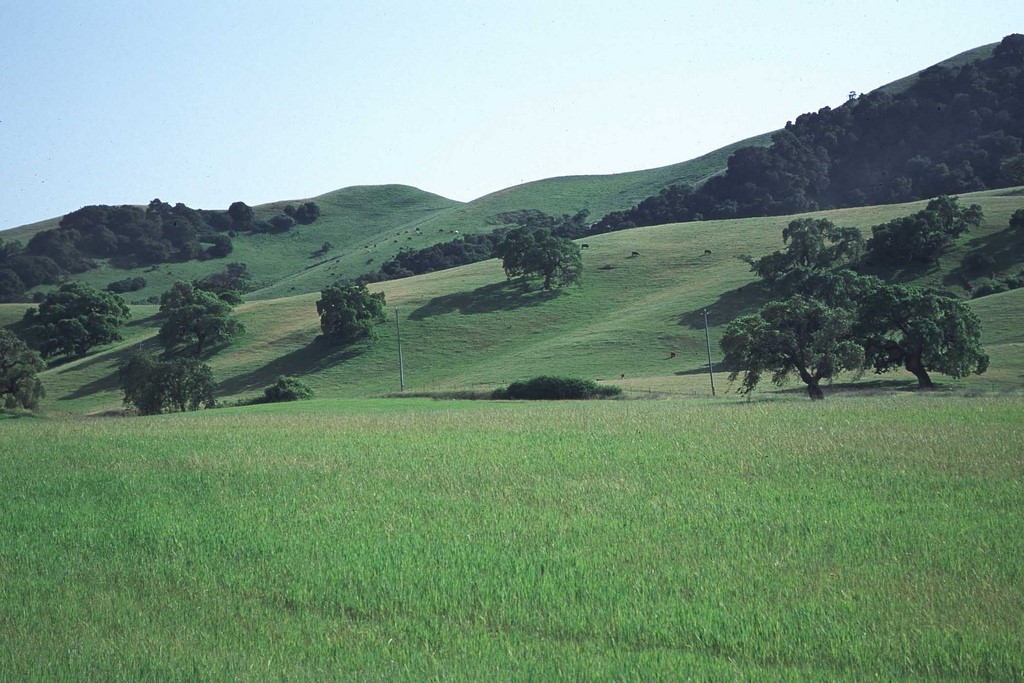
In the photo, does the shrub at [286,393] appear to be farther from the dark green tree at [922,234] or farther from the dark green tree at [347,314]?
the dark green tree at [922,234]

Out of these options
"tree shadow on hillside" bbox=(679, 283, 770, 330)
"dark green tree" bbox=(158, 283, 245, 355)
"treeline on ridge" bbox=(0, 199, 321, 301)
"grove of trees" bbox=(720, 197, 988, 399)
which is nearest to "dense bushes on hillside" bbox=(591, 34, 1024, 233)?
"tree shadow on hillside" bbox=(679, 283, 770, 330)

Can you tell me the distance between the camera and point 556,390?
62.7 metres

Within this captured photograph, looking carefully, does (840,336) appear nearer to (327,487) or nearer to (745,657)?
(327,487)

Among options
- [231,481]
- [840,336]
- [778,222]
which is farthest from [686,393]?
[778,222]

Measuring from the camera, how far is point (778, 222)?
126062 mm

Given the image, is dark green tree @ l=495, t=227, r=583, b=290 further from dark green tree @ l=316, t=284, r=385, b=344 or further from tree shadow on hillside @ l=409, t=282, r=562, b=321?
dark green tree @ l=316, t=284, r=385, b=344

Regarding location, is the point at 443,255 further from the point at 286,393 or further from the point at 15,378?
the point at 15,378

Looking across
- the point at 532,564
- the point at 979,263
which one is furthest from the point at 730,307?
the point at 532,564

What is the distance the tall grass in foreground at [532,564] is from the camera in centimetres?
850

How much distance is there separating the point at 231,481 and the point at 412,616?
1085cm

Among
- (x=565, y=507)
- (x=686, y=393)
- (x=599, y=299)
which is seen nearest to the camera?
(x=565, y=507)

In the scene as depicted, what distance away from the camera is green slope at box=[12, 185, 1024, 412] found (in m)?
76.8

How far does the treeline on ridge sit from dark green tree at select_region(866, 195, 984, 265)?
403ft

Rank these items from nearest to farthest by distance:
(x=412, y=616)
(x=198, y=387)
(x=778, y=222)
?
(x=412, y=616), (x=198, y=387), (x=778, y=222)
